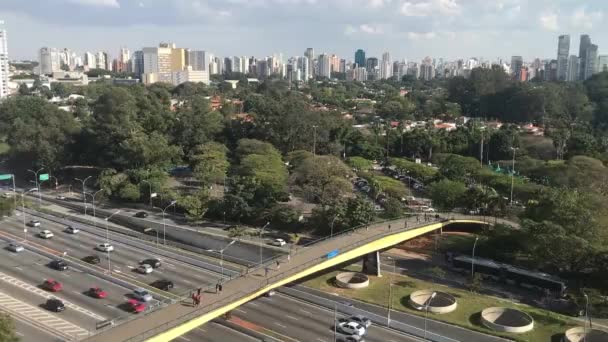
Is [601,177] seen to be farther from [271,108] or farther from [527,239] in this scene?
[271,108]

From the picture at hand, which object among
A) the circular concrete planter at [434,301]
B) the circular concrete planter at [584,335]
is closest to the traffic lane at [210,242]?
the circular concrete planter at [434,301]

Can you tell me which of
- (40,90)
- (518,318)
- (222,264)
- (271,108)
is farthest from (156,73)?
(518,318)

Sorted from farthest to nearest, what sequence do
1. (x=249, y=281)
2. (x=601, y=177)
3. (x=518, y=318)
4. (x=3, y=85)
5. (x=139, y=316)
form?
(x=3, y=85), (x=601, y=177), (x=518, y=318), (x=249, y=281), (x=139, y=316)

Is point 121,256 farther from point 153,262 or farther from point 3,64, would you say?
point 3,64

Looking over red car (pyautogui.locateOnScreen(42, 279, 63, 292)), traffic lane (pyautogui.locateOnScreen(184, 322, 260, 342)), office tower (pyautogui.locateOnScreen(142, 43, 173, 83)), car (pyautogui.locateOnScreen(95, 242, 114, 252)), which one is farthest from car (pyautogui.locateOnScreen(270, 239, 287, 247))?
office tower (pyautogui.locateOnScreen(142, 43, 173, 83))

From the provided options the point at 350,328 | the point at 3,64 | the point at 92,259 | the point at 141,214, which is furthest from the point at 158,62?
the point at 350,328

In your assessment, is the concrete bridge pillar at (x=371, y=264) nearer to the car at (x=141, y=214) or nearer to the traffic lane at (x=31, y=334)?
the traffic lane at (x=31, y=334)

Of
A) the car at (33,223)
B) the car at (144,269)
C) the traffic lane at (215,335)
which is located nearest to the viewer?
the traffic lane at (215,335)

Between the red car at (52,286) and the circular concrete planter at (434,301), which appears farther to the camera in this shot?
the red car at (52,286)
